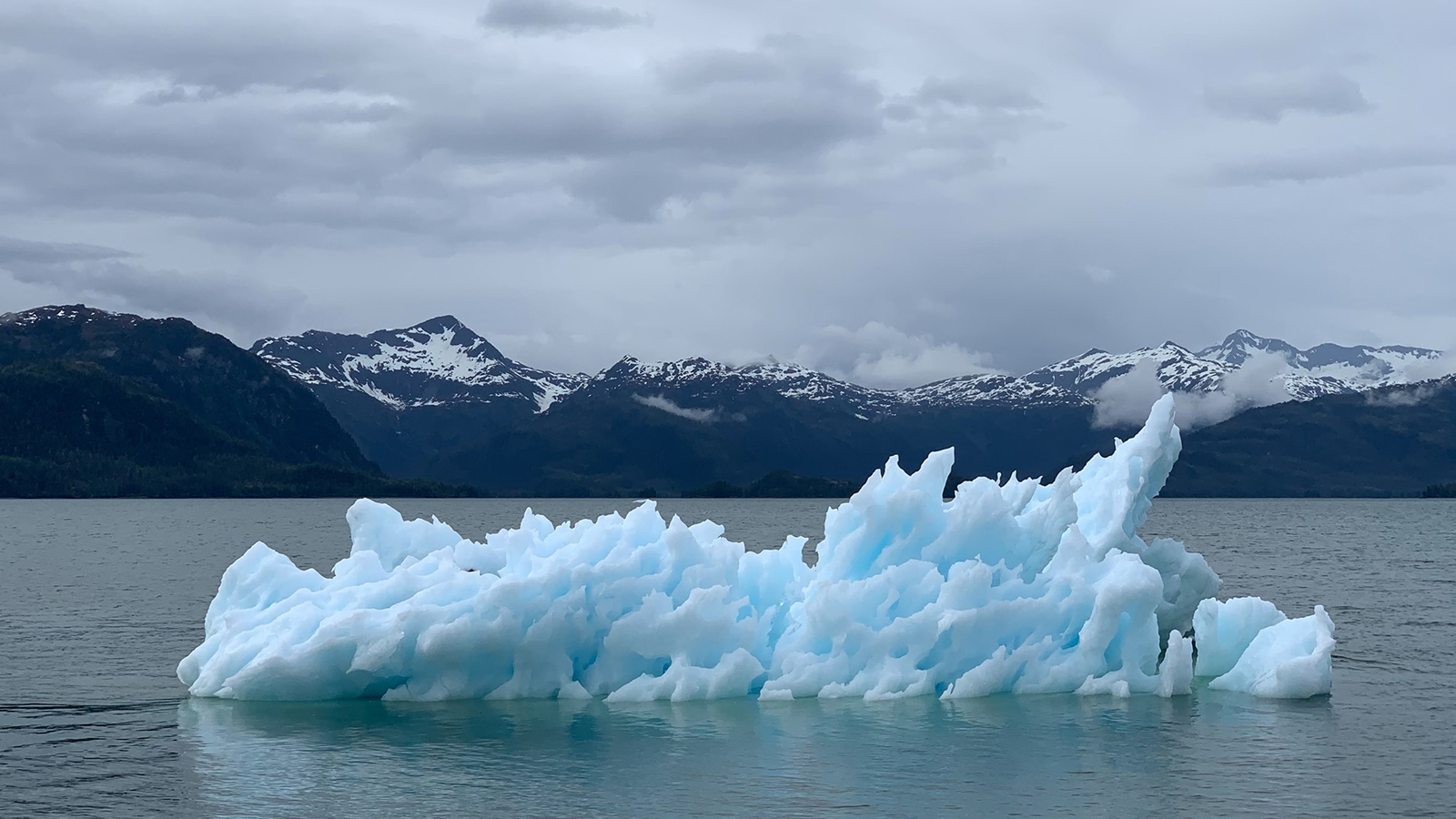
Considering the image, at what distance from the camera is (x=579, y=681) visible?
28281mm

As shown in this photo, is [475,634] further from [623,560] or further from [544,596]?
[623,560]

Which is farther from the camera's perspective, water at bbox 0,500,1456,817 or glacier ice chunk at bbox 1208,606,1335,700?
glacier ice chunk at bbox 1208,606,1335,700

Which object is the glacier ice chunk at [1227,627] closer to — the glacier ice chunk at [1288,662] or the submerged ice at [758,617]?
the submerged ice at [758,617]

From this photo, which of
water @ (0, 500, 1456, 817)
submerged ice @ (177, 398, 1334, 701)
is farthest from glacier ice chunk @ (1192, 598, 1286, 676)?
water @ (0, 500, 1456, 817)

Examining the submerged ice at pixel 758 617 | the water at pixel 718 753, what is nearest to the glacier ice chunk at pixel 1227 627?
the submerged ice at pixel 758 617

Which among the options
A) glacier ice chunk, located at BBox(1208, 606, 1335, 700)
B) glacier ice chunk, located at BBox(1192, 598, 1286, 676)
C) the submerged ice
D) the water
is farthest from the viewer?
glacier ice chunk, located at BBox(1192, 598, 1286, 676)

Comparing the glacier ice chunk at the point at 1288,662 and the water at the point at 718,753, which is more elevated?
the glacier ice chunk at the point at 1288,662

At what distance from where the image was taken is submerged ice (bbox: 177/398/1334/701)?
87.9ft

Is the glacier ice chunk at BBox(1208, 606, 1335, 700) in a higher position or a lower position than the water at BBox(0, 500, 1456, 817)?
higher

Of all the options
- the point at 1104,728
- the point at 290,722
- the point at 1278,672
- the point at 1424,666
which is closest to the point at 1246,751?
the point at 1104,728

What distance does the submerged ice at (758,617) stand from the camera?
87.9 ft

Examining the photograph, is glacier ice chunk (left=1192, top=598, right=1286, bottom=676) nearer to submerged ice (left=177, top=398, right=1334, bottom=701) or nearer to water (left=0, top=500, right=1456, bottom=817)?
submerged ice (left=177, top=398, right=1334, bottom=701)

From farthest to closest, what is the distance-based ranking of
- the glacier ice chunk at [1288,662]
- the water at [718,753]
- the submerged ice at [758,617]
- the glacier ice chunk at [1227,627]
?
the glacier ice chunk at [1227,627]
the glacier ice chunk at [1288,662]
the submerged ice at [758,617]
the water at [718,753]

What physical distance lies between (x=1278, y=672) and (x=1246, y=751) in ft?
19.7
